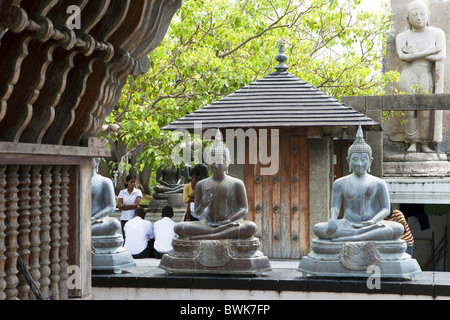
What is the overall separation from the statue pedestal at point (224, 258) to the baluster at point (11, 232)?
359cm

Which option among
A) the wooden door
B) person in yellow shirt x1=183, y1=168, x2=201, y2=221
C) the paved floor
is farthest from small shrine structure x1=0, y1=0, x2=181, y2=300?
the wooden door

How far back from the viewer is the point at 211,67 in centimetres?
1400

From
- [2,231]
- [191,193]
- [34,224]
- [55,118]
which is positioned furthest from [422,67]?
[2,231]

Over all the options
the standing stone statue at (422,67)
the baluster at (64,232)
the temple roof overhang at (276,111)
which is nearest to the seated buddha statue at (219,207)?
the temple roof overhang at (276,111)

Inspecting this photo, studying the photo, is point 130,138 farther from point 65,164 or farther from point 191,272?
point 65,164

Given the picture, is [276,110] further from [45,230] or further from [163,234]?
[45,230]

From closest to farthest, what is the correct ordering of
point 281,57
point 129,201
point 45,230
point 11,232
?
point 11,232 < point 45,230 < point 281,57 < point 129,201

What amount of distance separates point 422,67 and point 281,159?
5.83m

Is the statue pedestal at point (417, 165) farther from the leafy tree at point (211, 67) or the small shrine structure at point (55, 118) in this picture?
the small shrine structure at point (55, 118)

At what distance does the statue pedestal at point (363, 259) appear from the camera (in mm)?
8484

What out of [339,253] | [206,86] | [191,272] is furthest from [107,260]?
[206,86]

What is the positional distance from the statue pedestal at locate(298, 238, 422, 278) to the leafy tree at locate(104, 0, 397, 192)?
4992mm

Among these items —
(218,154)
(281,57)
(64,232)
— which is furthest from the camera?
(281,57)

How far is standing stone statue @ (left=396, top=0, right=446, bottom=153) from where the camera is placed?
15.6m
